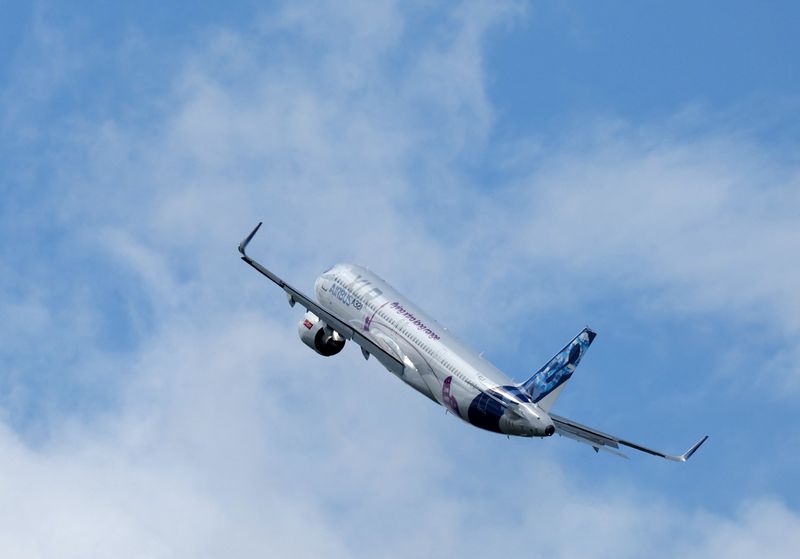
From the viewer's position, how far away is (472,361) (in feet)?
389

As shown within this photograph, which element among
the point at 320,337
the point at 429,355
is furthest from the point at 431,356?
the point at 320,337

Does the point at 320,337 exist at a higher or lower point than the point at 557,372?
higher

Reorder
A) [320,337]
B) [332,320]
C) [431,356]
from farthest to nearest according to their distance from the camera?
[320,337], [332,320], [431,356]

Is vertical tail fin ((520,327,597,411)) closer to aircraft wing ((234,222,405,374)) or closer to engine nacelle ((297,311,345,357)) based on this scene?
aircraft wing ((234,222,405,374))

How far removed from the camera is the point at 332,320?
12394cm

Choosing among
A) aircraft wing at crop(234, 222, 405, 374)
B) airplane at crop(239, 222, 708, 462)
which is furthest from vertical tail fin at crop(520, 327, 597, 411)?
aircraft wing at crop(234, 222, 405, 374)

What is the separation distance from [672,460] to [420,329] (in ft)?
55.9

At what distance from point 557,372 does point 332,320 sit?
54.7 feet

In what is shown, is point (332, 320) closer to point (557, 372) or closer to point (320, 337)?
point (320, 337)

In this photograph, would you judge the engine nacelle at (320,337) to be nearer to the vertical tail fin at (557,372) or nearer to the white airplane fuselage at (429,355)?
the white airplane fuselage at (429,355)

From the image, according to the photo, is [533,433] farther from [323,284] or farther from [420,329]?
[323,284]

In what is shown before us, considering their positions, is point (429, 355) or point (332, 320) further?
point (332, 320)

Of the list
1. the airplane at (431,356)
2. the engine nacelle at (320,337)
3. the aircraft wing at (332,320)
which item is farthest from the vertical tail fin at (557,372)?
the engine nacelle at (320,337)

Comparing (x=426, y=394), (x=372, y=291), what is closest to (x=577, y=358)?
(x=426, y=394)
